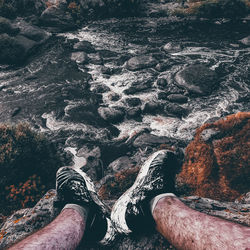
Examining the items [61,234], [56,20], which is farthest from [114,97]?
[56,20]

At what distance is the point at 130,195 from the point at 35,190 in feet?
8.60

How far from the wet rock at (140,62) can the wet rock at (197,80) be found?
200 cm

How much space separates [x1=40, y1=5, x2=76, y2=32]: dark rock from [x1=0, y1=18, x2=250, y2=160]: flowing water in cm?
83

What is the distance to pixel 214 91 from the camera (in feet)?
31.6

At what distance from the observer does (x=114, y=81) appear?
10.7m

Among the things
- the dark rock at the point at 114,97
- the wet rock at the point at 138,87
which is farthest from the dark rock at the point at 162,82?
the dark rock at the point at 114,97

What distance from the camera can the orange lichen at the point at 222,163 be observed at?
5.00 meters

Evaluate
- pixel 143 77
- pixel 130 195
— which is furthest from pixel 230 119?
pixel 143 77

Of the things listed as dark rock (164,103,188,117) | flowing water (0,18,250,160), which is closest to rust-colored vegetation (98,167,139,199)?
flowing water (0,18,250,160)

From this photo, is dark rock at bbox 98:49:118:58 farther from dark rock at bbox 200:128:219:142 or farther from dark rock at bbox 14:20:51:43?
dark rock at bbox 200:128:219:142

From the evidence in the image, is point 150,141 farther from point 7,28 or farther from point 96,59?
point 7,28

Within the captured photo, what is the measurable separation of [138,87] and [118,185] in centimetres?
566

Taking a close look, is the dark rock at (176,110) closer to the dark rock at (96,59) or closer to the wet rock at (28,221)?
the dark rock at (96,59)

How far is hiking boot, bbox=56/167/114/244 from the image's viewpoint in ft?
12.0
